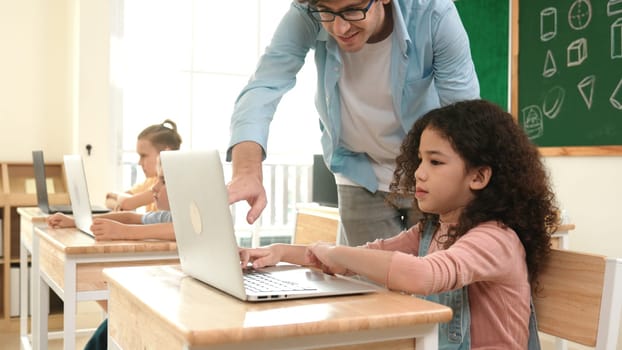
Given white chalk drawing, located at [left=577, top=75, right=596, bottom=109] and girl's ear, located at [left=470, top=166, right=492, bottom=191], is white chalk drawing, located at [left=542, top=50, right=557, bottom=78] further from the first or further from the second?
girl's ear, located at [left=470, top=166, right=492, bottom=191]

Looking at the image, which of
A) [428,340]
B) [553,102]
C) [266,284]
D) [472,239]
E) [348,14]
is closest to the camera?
[428,340]

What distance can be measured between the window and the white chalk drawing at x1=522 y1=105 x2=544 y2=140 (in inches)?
63.0

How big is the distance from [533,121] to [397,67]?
94.7 inches

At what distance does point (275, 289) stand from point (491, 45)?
3.42 metres

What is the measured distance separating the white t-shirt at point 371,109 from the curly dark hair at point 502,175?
214 millimetres

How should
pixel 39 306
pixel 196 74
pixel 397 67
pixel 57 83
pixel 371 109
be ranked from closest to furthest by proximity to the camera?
pixel 397 67 < pixel 371 109 < pixel 39 306 < pixel 57 83 < pixel 196 74

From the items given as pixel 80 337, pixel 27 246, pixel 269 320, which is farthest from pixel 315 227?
pixel 269 320

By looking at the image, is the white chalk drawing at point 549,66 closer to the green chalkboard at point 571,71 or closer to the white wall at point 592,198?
the green chalkboard at point 571,71

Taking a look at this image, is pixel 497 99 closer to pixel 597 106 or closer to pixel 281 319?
pixel 597 106

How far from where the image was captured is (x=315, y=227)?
3289 mm

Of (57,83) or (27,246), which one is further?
(57,83)

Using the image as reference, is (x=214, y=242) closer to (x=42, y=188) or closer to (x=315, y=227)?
(x=315, y=227)

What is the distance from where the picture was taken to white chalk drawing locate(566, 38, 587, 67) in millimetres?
3375

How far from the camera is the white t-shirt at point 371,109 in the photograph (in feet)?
5.19
